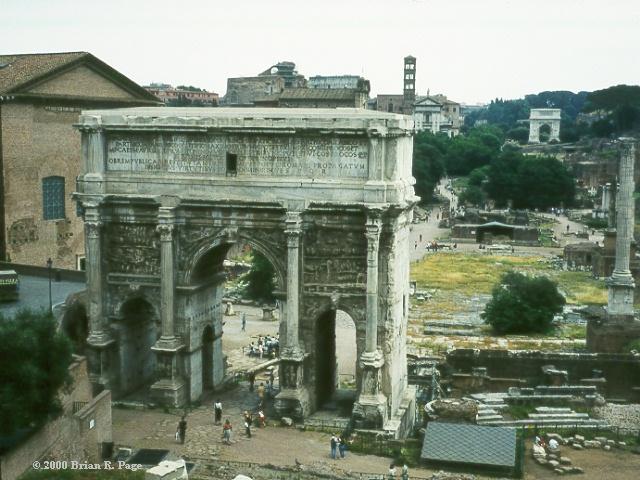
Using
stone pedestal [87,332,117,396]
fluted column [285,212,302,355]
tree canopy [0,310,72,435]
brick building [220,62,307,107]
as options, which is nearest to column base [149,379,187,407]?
stone pedestal [87,332,117,396]

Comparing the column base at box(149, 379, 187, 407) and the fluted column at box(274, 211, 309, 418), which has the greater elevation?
the fluted column at box(274, 211, 309, 418)

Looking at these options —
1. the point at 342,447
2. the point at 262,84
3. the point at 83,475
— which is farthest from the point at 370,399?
the point at 262,84

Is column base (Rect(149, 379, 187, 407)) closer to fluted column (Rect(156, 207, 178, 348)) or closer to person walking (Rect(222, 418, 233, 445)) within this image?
fluted column (Rect(156, 207, 178, 348))

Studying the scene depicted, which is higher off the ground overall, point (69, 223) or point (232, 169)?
point (232, 169)

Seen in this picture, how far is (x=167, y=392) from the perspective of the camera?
2678 cm

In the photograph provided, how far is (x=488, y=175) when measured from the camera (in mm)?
101750

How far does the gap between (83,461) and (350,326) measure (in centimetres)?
2360

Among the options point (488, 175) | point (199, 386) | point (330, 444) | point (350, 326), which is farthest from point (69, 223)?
point (488, 175)

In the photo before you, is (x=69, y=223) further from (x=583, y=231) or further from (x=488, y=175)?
(x=488, y=175)

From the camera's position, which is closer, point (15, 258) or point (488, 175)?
point (15, 258)

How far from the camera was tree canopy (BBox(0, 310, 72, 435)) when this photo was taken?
18641 millimetres

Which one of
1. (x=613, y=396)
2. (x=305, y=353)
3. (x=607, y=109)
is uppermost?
(x=607, y=109)

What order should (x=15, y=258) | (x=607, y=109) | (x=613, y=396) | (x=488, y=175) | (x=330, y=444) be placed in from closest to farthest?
(x=330, y=444) < (x=613, y=396) < (x=15, y=258) < (x=488, y=175) < (x=607, y=109)

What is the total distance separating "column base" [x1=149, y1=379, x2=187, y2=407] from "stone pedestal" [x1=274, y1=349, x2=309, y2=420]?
3186 mm
